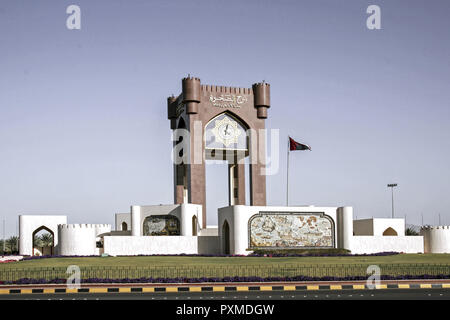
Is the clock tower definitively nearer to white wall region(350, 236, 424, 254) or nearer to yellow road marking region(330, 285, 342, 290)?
white wall region(350, 236, 424, 254)

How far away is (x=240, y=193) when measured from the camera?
75688 mm

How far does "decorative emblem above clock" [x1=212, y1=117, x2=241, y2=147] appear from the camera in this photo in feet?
230

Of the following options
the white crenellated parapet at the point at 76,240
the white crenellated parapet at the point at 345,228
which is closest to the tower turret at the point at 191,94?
the white crenellated parapet at the point at 76,240

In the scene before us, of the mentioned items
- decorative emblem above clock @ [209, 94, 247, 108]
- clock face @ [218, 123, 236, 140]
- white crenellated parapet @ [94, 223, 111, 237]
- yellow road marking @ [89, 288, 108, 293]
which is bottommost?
yellow road marking @ [89, 288, 108, 293]

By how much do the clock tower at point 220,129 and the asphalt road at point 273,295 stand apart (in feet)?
135

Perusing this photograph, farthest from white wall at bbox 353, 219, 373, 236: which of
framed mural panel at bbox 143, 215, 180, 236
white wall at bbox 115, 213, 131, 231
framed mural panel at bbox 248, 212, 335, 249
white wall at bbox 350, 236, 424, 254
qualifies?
white wall at bbox 115, 213, 131, 231

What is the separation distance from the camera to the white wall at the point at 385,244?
62.8 meters

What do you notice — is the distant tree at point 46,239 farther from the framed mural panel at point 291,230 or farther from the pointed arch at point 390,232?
the pointed arch at point 390,232

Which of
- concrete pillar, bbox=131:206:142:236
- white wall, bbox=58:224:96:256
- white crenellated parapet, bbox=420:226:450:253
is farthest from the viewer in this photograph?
white crenellated parapet, bbox=420:226:450:253

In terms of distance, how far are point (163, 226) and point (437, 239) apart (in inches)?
1170

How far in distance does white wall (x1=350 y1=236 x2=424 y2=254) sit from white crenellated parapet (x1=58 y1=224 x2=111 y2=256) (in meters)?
26.4

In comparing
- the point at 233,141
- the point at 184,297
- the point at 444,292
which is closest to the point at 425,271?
the point at 444,292

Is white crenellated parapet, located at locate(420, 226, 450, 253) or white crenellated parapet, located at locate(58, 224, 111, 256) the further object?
white crenellated parapet, located at locate(420, 226, 450, 253)
